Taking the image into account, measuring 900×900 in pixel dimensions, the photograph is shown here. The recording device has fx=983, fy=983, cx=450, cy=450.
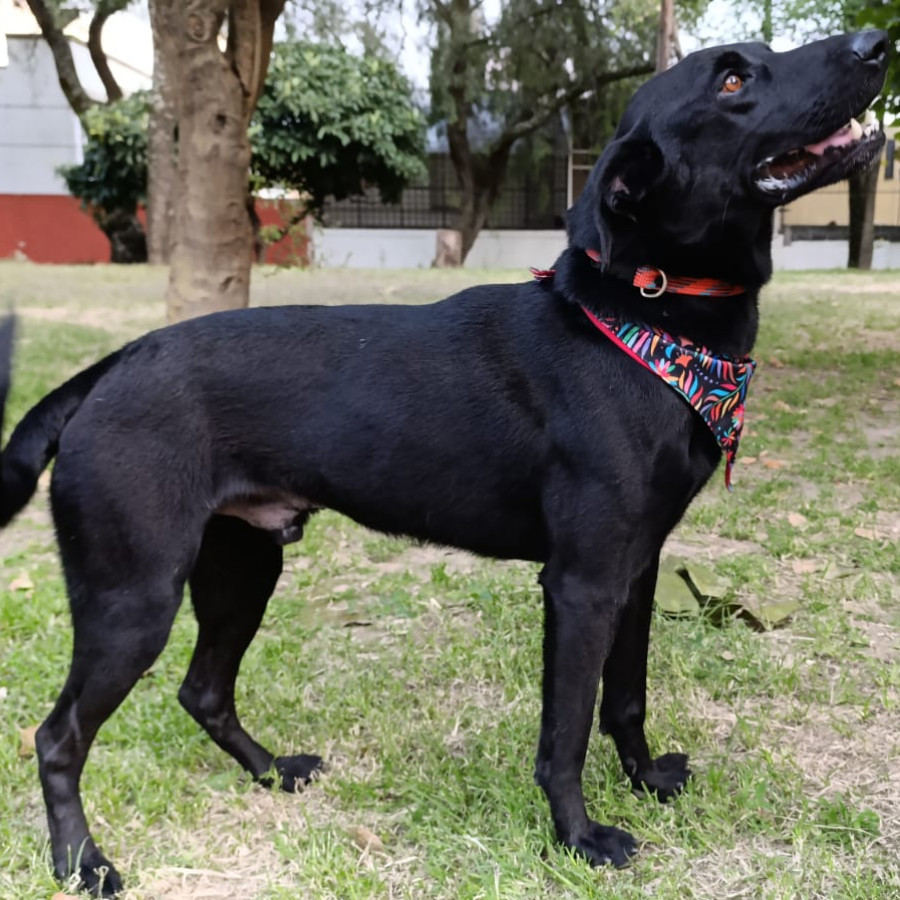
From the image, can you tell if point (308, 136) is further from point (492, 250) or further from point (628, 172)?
point (628, 172)

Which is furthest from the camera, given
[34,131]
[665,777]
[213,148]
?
[34,131]

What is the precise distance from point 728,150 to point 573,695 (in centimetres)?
126

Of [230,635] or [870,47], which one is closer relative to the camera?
[870,47]

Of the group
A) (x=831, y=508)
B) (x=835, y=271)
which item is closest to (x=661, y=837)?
(x=831, y=508)

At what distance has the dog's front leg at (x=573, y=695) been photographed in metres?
2.20

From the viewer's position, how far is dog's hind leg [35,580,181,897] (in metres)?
2.21

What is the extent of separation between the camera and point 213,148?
5.69 m

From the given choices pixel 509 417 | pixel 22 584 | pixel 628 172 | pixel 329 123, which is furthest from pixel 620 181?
pixel 329 123

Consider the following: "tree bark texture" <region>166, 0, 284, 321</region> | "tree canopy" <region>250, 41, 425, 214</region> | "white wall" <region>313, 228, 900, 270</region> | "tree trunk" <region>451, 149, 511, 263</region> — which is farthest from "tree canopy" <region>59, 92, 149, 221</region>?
"tree bark texture" <region>166, 0, 284, 321</region>

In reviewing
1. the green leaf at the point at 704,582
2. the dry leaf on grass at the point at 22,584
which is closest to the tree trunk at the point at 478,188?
the dry leaf on grass at the point at 22,584

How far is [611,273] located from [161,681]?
1.99m

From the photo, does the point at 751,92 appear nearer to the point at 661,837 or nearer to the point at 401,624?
the point at 661,837

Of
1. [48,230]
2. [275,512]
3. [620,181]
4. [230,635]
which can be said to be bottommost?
[230,635]

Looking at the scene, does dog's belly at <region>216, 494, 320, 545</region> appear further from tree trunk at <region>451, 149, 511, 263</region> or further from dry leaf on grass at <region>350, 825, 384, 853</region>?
tree trunk at <region>451, 149, 511, 263</region>
